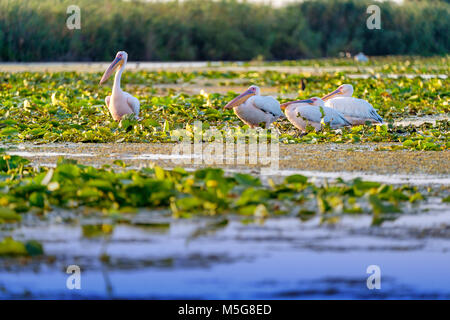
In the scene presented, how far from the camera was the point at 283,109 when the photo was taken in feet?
32.1

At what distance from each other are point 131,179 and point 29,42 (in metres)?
22.3

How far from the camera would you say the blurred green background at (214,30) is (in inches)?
1056

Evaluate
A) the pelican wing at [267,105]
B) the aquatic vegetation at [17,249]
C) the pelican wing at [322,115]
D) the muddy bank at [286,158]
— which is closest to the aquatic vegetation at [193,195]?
the aquatic vegetation at [17,249]

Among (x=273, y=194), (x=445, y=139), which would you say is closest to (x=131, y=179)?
(x=273, y=194)

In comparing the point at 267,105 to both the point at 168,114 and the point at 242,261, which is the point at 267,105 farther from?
the point at 242,261

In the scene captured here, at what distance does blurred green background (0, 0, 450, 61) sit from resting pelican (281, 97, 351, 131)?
1796 cm

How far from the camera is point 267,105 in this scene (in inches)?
370

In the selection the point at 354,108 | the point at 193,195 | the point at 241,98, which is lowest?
the point at 193,195

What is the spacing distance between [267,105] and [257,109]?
0.12 metres

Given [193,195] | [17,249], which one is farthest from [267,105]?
[17,249]

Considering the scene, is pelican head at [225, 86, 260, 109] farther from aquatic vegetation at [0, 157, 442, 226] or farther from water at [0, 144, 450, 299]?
water at [0, 144, 450, 299]

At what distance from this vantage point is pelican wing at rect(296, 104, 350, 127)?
9.03 metres

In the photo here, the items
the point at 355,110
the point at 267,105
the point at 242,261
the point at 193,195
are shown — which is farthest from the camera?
the point at 355,110

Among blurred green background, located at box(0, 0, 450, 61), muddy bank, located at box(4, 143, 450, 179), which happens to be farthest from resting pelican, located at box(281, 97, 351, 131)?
blurred green background, located at box(0, 0, 450, 61)
